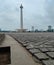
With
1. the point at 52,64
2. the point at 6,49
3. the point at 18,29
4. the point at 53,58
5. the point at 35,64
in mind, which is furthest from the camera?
the point at 18,29

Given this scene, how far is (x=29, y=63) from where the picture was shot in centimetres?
467

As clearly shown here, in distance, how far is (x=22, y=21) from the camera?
232 ft

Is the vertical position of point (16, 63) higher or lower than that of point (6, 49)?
lower

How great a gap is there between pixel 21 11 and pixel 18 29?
831 cm

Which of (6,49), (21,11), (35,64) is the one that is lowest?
(35,64)

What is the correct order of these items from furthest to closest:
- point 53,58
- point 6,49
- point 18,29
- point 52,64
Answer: point 18,29, point 53,58, point 52,64, point 6,49

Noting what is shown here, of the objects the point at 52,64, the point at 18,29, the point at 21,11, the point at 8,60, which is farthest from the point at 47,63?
the point at 21,11

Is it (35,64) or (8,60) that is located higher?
(8,60)

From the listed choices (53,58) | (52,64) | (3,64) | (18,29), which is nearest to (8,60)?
(3,64)

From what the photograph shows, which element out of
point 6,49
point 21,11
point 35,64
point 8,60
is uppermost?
point 21,11

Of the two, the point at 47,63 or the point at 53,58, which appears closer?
the point at 47,63

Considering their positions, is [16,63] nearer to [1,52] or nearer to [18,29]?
[1,52]

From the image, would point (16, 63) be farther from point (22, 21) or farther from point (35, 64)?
point (22, 21)

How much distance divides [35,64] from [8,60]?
55.7 inches
